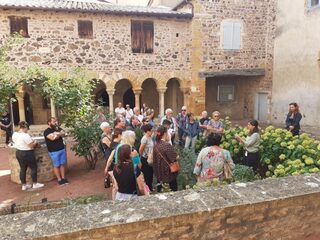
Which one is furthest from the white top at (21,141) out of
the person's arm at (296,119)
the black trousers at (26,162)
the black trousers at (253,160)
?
the person's arm at (296,119)

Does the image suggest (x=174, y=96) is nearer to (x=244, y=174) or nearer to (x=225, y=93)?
(x=225, y=93)

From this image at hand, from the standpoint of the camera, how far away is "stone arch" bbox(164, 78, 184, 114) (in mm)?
15988

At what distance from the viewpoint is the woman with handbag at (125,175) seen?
3.45 m

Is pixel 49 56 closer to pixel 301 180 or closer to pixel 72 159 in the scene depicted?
pixel 72 159

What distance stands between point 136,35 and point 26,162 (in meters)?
8.51

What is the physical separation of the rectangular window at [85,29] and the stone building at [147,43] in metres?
0.04

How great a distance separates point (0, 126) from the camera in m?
10.3

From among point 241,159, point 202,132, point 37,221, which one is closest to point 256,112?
point 202,132

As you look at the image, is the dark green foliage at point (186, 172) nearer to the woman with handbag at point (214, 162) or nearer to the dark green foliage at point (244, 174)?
the dark green foliage at point (244, 174)

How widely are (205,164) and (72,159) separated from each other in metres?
5.91

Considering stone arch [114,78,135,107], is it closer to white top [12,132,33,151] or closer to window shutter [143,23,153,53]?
window shutter [143,23,153,53]

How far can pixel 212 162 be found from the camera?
377cm

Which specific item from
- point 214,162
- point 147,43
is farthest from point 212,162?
point 147,43

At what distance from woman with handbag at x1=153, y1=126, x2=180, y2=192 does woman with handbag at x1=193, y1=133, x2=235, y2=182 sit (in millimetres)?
639
